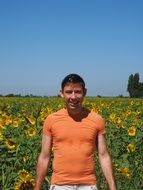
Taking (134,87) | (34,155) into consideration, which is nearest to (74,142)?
(34,155)

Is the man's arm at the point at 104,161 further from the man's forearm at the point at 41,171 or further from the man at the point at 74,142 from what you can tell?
the man's forearm at the point at 41,171

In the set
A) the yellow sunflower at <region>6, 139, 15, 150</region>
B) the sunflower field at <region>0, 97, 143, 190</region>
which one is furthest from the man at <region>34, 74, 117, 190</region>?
the yellow sunflower at <region>6, 139, 15, 150</region>

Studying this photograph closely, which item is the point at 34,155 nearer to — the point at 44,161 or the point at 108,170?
the point at 44,161

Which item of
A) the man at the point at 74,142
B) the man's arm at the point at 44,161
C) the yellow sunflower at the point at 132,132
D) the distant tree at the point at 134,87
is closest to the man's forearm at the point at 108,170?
the man at the point at 74,142

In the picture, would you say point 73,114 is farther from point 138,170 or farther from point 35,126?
point 35,126

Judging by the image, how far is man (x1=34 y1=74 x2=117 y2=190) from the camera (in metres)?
3.52

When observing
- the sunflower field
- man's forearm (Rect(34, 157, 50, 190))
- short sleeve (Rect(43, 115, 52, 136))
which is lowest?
the sunflower field

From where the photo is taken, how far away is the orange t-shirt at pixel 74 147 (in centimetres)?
352

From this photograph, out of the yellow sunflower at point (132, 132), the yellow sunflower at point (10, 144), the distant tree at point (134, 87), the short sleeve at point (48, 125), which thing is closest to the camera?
the short sleeve at point (48, 125)

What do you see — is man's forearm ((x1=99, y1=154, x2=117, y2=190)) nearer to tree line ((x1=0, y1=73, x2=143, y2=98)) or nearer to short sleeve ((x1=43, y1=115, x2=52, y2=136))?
short sleeve ((x1=43, y1=115, x2=52, y2=136))

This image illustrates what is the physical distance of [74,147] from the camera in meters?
3.57

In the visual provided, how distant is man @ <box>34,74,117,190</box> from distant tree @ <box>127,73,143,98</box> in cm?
5868

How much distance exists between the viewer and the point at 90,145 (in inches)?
141

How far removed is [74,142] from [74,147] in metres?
0.03
